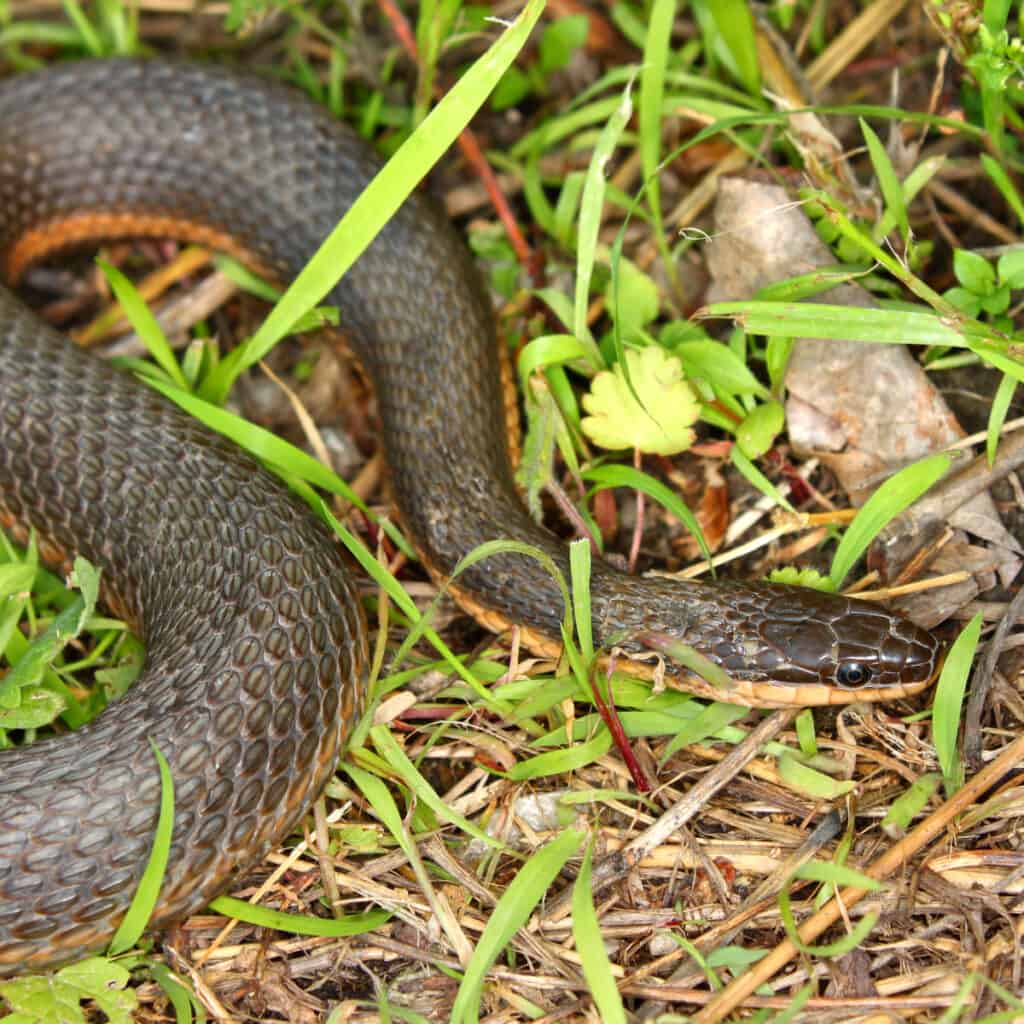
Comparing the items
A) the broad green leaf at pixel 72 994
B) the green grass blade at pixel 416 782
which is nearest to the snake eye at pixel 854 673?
the green grass blade at pixel 416 782

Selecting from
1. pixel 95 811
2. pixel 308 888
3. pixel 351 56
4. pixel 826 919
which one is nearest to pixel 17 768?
pixel 95 811

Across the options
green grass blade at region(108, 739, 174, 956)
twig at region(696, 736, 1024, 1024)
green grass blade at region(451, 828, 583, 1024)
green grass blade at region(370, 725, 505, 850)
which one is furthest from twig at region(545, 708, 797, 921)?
green grass blade at region(108, 739, 174, 956)

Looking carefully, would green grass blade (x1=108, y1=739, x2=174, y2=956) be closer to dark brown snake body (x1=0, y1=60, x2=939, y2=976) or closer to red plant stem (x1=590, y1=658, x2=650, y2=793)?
dark brown snake body (x1=0, y1=60, x2=939, y2=976)

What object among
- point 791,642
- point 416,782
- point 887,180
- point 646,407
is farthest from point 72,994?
point 887,180

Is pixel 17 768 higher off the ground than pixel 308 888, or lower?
higher

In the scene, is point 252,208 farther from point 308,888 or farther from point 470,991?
point 470,991
